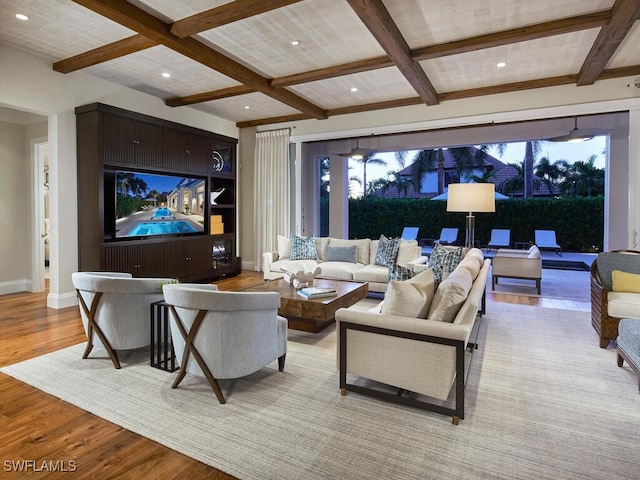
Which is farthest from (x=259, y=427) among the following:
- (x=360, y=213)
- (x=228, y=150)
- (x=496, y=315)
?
(x=360, y=213)

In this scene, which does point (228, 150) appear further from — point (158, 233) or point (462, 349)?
point (462, 349)

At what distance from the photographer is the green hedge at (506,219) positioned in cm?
962

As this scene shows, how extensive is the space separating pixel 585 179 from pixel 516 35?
34.9ft

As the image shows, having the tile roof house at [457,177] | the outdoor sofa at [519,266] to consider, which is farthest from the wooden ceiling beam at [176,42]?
the tile roof house at [457,177]

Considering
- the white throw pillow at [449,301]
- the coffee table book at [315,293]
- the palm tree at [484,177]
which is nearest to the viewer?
the white throw pillow at [449,301]

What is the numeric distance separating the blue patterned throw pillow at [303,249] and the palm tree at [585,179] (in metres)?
10.5

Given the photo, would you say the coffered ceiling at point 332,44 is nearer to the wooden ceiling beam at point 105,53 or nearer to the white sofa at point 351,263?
the wooden ceiling beam at point 105,53

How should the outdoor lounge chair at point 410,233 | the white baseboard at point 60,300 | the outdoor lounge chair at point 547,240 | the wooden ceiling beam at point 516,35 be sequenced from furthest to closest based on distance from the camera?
the outdoor lounge chair at point 410,233
the outdoor lounge chair at point 547,240
the white baseboard at point 60,300
the wooden ceiling beam at point 516,35

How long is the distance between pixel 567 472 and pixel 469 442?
0.43 meters

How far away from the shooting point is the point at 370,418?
2.19 m

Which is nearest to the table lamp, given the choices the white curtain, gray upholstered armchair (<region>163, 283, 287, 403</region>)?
gray upholstered armchair (<region>163, 283, 287, 403</region>)

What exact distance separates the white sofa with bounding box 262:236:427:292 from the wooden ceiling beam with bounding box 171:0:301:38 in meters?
2.82

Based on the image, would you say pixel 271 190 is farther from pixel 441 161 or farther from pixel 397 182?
pixel 441 161

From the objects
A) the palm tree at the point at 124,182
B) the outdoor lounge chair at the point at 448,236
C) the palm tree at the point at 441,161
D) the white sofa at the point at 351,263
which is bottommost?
the white sofa at the point at 351,263
